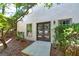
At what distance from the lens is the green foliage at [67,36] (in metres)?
3.44

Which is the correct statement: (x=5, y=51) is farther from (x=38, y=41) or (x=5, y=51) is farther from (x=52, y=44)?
(x=52, y=44)

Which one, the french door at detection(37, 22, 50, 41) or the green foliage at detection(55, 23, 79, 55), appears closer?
the green foliage at detection(55, 23, 79, 55)

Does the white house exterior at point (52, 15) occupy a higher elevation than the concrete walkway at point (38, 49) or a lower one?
higher

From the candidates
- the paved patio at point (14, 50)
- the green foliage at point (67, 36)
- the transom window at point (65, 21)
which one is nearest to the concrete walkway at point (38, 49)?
the paved patio at point (14, 50)

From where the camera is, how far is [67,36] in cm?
346

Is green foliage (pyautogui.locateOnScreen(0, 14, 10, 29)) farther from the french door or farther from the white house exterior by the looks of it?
the french door

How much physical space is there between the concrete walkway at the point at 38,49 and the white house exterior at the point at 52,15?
13cm

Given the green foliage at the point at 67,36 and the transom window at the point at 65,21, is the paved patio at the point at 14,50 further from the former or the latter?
the transom window at the point at 65,21

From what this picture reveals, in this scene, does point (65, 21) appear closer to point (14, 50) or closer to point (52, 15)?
point (52, 15)

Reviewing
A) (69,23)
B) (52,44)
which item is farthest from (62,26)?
(52,44)

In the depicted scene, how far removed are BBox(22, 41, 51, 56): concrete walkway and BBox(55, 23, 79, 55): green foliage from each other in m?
0.26

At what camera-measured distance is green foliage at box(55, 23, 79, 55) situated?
3.44 meters

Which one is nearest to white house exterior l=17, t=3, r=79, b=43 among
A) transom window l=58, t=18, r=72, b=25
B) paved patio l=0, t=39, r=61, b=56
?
transom window l=58, t=18, r=72, b=25

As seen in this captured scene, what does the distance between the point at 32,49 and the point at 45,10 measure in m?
0.83
